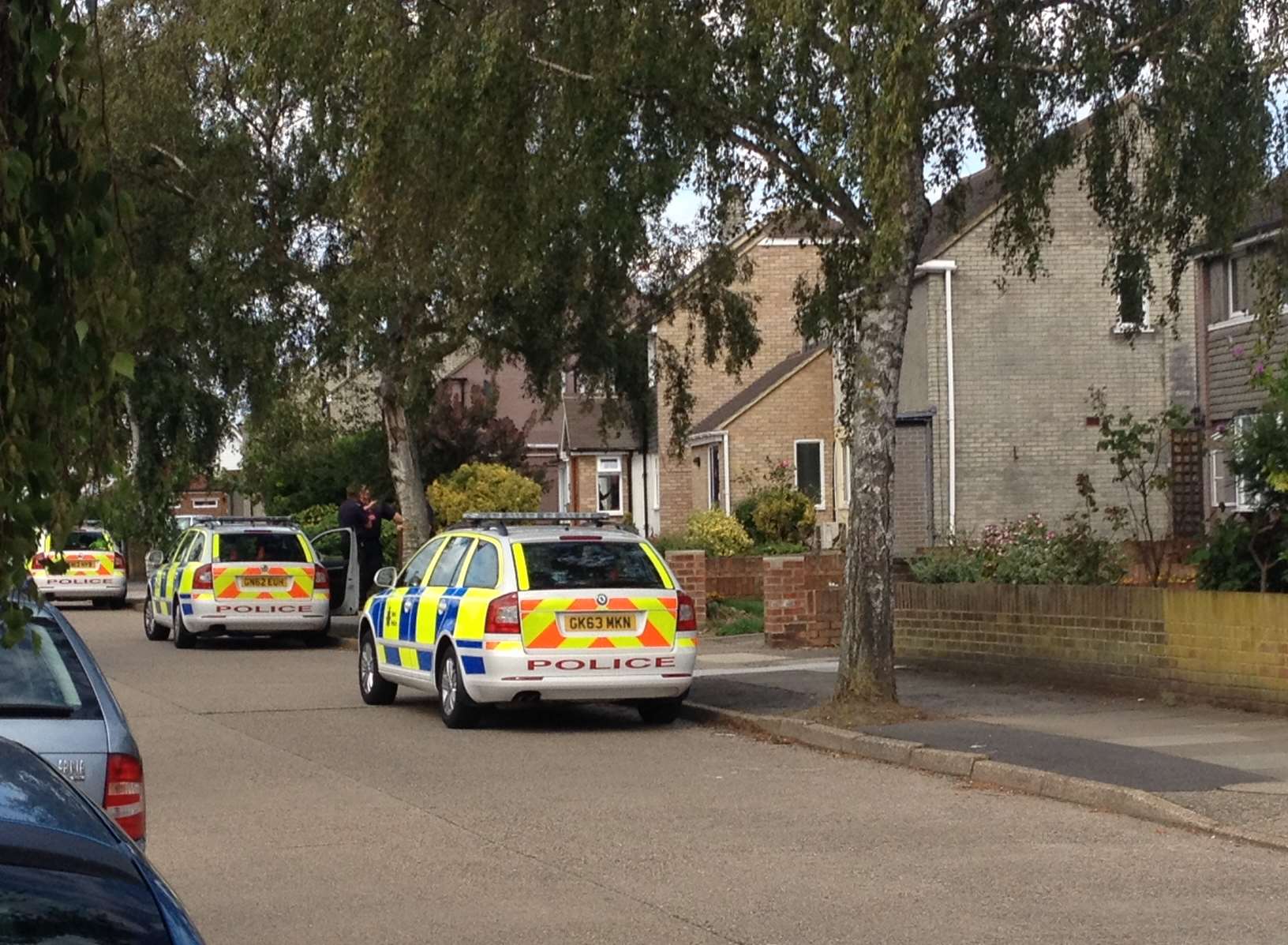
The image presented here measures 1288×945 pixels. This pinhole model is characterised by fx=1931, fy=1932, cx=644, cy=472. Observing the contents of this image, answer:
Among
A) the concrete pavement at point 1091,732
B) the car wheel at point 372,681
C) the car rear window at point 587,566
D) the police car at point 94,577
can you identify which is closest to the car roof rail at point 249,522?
the car wheel at point 372,681

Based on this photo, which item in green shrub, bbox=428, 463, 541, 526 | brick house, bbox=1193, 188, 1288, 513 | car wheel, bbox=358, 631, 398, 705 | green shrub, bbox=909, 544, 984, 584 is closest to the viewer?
car wheel, bbox=358, 631, 398, 705

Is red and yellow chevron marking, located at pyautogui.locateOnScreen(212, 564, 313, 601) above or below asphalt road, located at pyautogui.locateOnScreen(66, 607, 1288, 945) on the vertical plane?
above

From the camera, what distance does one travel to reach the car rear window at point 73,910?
3309 millimetres

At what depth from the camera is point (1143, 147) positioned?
15.5 metres

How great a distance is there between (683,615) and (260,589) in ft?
36.6

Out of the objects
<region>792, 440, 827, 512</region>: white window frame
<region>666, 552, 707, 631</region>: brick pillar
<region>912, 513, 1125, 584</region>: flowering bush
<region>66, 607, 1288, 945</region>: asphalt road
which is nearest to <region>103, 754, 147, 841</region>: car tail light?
<region>66, 607, 1288, 945</region>: asphalt road

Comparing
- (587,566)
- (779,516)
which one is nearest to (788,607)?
(587,566)

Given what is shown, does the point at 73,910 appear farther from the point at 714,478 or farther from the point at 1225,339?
the point at 714,478

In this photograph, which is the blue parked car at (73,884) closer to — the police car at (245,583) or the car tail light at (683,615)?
the car tail light at (683,615)

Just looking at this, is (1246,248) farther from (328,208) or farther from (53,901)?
(53,901)

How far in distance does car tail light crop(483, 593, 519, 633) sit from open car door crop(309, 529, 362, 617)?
12936 mm

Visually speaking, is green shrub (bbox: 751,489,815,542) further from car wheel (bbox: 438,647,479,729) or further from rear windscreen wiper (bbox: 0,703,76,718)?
rear windscreen wiper (bbox: 0,703,76,718)

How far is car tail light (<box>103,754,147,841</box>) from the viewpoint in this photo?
703 centimetres

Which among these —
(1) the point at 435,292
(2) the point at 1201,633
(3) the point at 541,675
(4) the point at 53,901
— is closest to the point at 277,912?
(4) the point at 53,901
